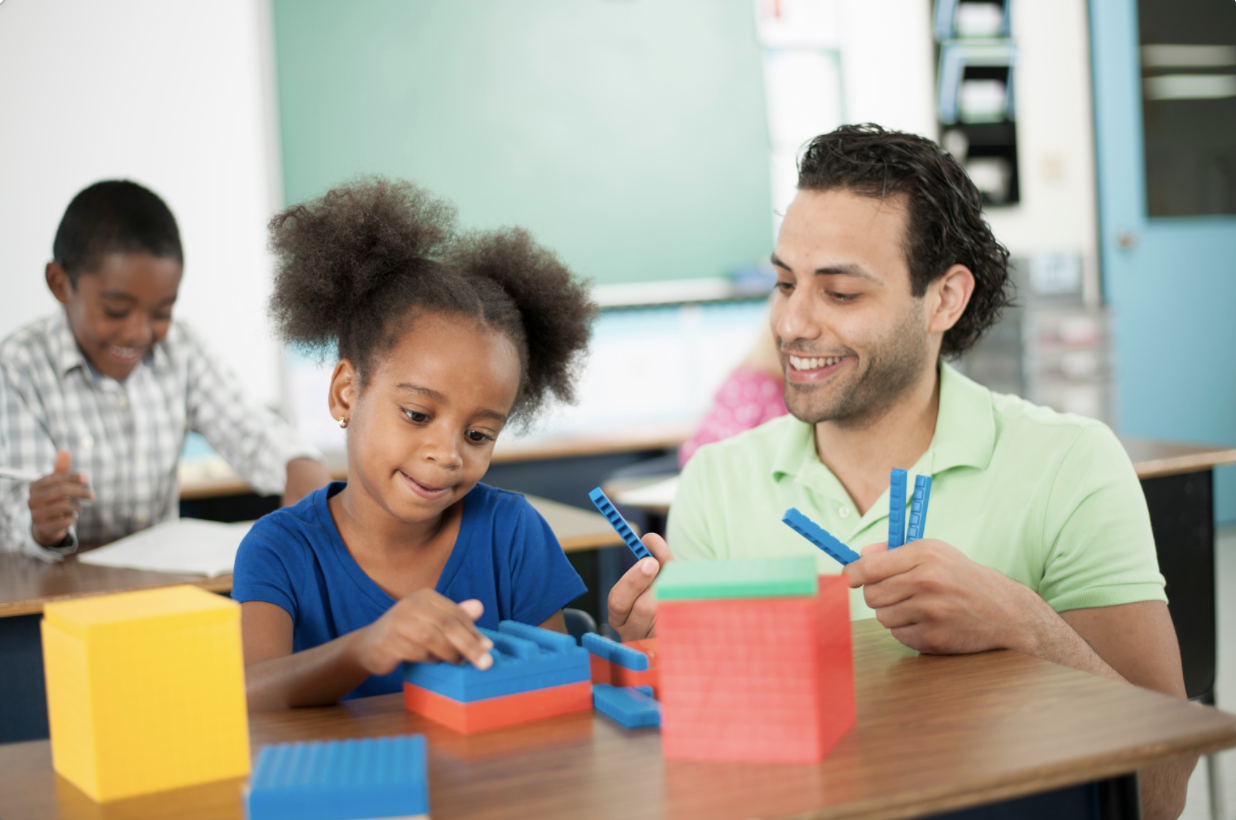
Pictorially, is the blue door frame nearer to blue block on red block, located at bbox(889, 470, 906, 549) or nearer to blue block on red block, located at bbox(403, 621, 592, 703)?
blue block on red block, located at bbox(889, 470, 906, 549)

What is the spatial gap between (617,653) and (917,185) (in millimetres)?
891

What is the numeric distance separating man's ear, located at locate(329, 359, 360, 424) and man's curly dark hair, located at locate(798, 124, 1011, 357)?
2.37 ft

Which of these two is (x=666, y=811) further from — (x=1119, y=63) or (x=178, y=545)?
(x=1119, y=63)

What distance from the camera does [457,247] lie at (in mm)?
1593

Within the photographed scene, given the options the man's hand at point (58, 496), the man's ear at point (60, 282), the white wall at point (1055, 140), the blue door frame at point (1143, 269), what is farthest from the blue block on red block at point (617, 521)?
the blue door frame at point (1143, 269)

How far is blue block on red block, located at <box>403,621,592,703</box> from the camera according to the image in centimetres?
99

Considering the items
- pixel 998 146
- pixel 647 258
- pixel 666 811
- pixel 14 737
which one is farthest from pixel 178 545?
pixel 998 146

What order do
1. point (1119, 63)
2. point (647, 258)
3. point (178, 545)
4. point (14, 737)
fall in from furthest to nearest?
point (1119, 63)
point (647, 258)
point (178, 545)
point (14, 737)

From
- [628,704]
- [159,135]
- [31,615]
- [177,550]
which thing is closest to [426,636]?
[628,704]

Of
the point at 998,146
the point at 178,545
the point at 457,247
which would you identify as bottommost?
the point at 178,545

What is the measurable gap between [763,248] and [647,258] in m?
0.60

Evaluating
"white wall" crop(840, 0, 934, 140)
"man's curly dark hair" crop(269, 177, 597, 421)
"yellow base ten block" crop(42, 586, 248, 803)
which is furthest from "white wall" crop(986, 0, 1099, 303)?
"yellow base ten block" crop(42, 586, 248, 803)

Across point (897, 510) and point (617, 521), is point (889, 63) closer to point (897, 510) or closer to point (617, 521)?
point (897, 510)

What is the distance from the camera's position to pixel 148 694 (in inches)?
34.4
